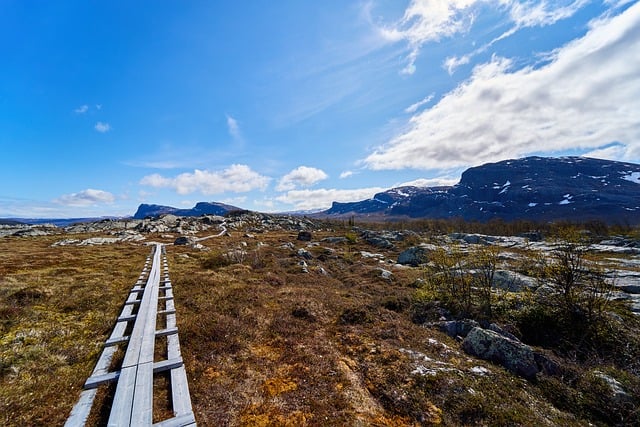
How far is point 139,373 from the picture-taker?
732 cm

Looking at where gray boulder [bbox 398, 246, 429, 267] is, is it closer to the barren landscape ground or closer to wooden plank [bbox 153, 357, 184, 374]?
the barren landscape ground

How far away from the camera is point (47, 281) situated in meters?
18.2

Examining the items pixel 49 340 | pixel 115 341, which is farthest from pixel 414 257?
pixel 49 340

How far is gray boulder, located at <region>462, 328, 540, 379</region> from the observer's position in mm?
8461

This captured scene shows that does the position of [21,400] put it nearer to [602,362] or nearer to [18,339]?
[18,339]

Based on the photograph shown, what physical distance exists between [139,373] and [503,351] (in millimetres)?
11771

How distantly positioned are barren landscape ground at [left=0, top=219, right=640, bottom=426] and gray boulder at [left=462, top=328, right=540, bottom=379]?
1.12ft

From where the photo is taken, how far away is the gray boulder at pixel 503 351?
8461 mm

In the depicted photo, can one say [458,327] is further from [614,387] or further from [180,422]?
[180,422]

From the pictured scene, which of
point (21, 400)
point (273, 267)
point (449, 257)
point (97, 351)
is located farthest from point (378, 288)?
point (21, 400)

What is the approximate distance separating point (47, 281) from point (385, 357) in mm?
23386

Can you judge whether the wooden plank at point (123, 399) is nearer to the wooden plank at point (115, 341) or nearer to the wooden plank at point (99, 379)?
the wooden plank at point (99, 379)

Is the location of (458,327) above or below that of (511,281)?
below

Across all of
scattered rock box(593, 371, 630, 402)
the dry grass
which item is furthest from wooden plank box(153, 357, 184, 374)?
scattered rock box(593, 371, 630, 402)
